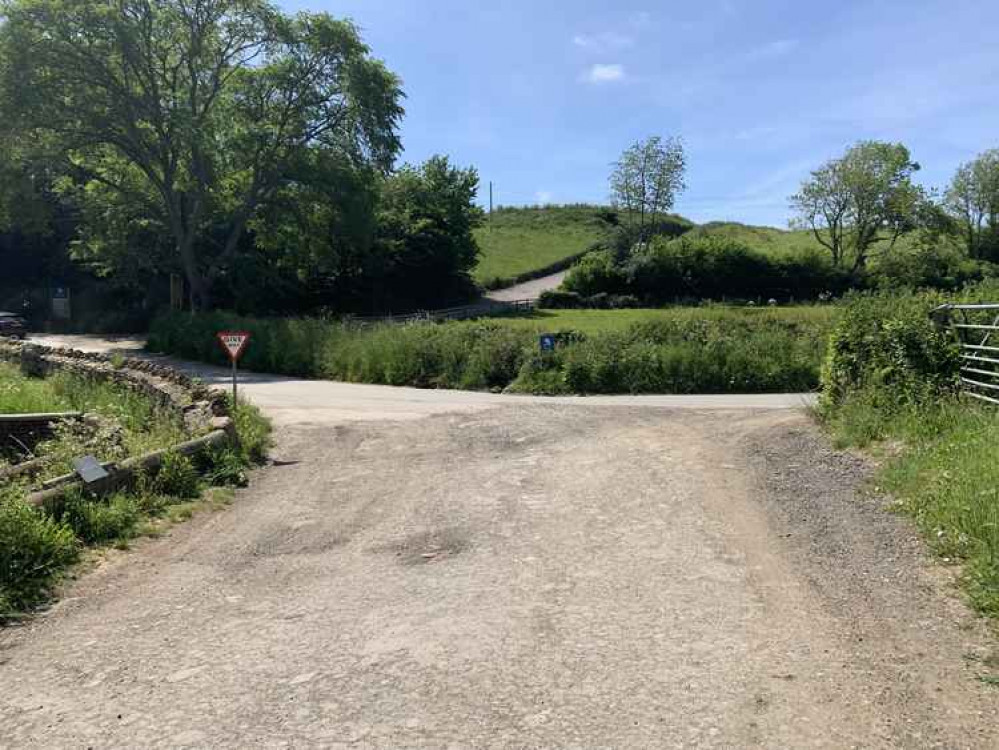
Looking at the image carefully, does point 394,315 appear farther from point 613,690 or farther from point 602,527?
point 613,690

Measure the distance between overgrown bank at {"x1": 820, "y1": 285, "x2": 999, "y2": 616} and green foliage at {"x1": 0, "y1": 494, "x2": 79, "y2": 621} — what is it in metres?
6.58

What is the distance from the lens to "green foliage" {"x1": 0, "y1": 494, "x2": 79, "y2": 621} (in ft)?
20.0

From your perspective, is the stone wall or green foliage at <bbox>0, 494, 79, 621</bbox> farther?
the stone wall

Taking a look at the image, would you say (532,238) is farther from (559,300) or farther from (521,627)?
(521,627)

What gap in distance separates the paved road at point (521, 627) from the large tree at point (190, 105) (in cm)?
3417

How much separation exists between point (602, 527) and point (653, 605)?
2062 mm

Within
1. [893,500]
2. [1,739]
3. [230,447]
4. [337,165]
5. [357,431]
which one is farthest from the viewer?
[337,165]

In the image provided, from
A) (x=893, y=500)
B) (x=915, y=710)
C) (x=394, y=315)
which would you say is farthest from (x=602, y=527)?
(x=394, y=315)

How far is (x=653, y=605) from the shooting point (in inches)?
220

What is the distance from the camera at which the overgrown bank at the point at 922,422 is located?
6426mm

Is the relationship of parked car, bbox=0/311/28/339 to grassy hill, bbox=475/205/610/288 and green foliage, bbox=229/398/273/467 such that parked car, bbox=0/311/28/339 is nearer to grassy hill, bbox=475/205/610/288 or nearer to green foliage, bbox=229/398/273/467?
green foliage, bbox=229/398/273/467

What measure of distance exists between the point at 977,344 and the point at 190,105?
38.1m

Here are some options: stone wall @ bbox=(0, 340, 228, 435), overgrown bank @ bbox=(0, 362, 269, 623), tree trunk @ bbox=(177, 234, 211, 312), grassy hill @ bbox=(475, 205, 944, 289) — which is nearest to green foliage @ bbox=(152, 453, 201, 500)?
overgrown bank @ bbox=(0, 362, 269, 623)

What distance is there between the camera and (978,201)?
8569 centimetres
